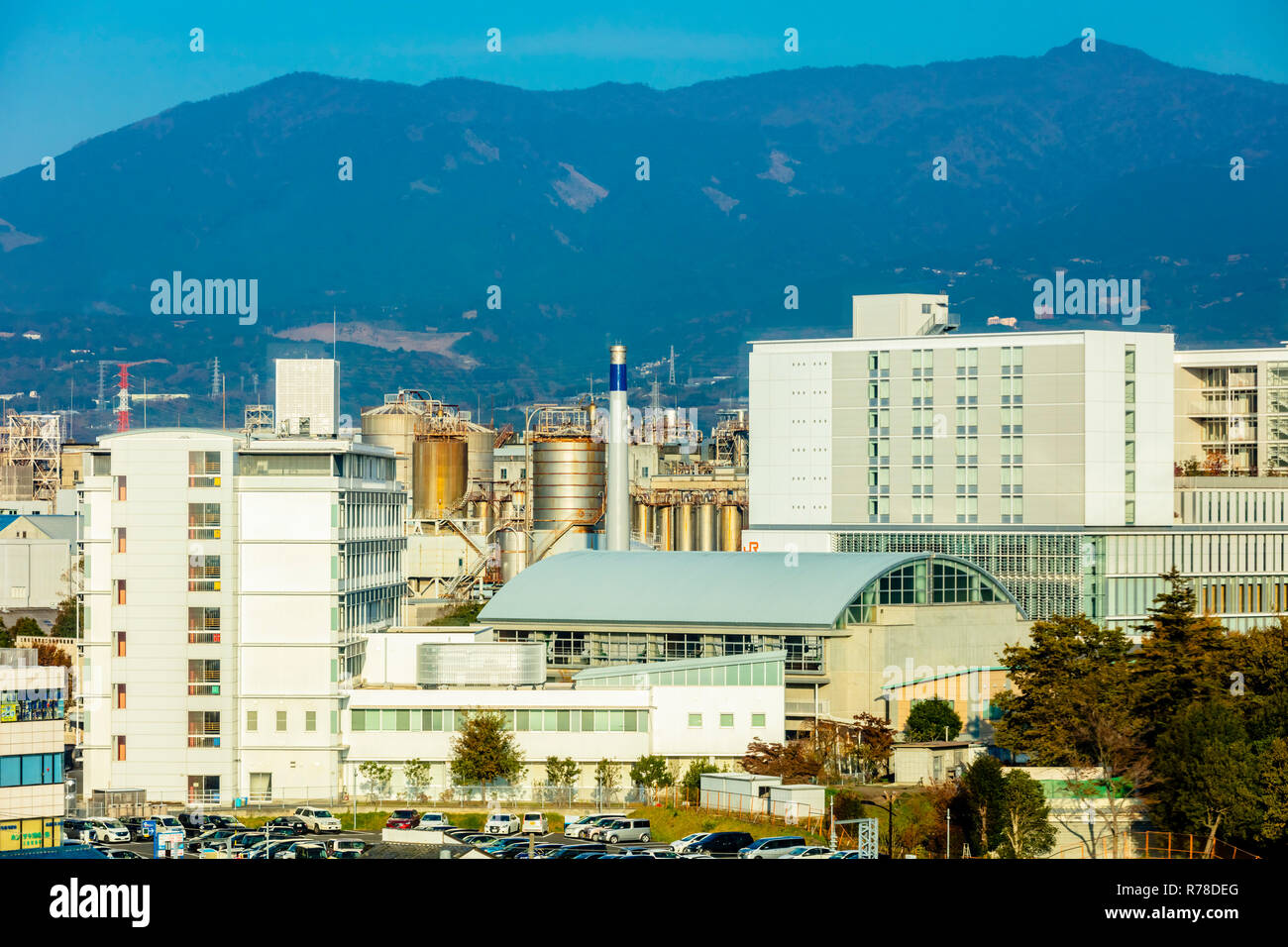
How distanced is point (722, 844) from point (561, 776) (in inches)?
630

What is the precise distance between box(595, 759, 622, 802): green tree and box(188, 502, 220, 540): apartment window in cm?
1640

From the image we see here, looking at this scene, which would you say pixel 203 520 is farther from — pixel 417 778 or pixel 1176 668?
pixel 1176 668

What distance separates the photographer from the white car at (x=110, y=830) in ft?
194

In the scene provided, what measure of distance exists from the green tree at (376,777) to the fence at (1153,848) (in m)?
24.9

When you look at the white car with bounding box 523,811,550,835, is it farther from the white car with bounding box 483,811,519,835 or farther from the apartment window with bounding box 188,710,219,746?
the apartment window with bounding box 188,710,219,746

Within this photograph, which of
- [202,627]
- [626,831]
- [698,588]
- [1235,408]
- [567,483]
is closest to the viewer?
[626,831]

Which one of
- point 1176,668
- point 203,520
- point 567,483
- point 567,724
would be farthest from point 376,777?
point 567,483

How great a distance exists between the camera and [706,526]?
427ft

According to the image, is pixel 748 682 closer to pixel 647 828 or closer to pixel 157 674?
pixel 647 828

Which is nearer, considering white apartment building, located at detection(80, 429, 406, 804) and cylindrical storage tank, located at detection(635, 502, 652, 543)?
white apartment building, located at detection(80, 429, 406, 804)

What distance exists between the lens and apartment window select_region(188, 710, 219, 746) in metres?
69.3

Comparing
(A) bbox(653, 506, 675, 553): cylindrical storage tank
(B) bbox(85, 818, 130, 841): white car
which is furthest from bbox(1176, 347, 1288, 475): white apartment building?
(B) bbox(85, 818, 130, 841): white car
